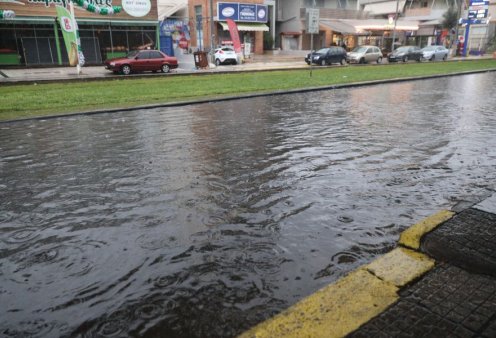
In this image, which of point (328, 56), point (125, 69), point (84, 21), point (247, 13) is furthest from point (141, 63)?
point (247, 13)

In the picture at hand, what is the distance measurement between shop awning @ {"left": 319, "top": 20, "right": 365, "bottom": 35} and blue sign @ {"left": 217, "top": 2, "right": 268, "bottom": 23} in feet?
28.3

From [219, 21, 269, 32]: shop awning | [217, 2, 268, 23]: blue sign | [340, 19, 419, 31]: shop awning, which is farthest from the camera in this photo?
[340, 19, 419, 31]: shop awning

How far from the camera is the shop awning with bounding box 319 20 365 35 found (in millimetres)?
47344

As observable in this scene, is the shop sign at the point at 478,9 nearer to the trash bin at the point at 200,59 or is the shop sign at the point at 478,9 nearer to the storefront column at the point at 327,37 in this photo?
the storefront column at the point at 327,37

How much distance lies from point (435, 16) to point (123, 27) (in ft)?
146

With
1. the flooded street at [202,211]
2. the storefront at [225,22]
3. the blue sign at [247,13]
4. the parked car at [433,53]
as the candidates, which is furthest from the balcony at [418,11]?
the flooded street at [202,211]

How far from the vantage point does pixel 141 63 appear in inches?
969

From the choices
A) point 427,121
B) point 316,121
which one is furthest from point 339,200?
point 427,121

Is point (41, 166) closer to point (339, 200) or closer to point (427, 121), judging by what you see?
point (339, 200)

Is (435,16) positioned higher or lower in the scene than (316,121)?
higher

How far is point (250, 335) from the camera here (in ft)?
8.02

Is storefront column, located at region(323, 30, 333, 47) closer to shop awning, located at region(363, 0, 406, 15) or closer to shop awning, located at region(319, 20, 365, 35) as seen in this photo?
shop awning, located at region(319, 20, 365, 35)

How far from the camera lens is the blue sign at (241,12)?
133ft

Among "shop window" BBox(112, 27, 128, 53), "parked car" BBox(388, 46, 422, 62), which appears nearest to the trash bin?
Answer: "shop window" BBox(112, 27, 128, 53)
